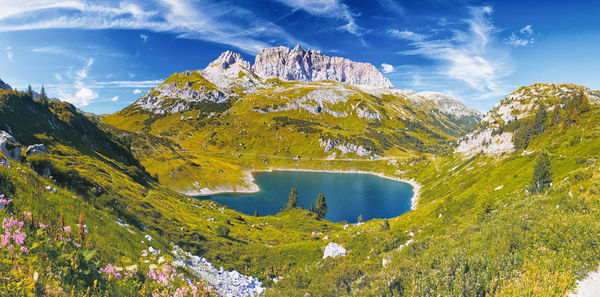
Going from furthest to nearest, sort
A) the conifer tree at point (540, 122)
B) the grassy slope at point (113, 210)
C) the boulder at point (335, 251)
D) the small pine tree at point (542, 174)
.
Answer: the conifer tree at point (540, 122)
the small pine tree at point (542, 174)
the boulder at point (335, 251)
the grassy slope at point (113, 210)

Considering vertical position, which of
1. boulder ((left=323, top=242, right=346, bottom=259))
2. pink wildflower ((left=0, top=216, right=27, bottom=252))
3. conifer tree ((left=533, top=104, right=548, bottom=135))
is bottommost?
boulder ((left=323, top=242, right=346, bottom=259))

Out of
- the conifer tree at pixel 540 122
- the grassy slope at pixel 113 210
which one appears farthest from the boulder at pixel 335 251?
the conifer tree at pixel 540 122

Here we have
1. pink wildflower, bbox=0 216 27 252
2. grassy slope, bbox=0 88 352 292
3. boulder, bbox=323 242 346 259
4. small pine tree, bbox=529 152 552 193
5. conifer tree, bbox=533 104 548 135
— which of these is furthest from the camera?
conifer tree, bbox=533 104 548 135

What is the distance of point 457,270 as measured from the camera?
397 inches

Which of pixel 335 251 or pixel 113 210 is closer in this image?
pixel 113 210

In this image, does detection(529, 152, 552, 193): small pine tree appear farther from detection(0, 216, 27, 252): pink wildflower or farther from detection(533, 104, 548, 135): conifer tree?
detection(533, 104, 548, 135): conifer tree

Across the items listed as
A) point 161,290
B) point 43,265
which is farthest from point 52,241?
point 161,290

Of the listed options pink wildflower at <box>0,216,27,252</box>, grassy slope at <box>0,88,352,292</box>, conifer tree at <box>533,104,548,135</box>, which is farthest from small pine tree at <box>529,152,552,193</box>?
conifer tree at <box>533,104,548,135</box>

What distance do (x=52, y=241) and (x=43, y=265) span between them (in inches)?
46.3

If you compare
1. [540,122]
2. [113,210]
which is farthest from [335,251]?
[540,122]

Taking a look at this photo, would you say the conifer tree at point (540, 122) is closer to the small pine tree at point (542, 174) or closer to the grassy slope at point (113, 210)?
the small pine tree at point (542, 174)

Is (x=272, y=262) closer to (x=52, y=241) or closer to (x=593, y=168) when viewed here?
(x=52, y=241)

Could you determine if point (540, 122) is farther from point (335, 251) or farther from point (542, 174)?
point (335, 251)

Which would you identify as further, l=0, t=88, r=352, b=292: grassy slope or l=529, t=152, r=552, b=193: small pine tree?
l=529, t=152, r=552, b=193: small pine tree
